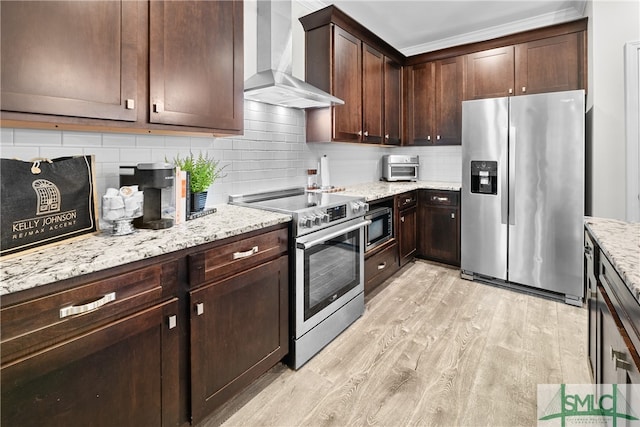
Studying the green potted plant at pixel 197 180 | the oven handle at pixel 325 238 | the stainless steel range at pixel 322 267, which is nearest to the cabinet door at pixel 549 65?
the stainless steel range at pixel 322 267

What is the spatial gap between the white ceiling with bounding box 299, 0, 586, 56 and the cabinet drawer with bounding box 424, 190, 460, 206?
6.22ft

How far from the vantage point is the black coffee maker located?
5.23ft

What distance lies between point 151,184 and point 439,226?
3.13 m

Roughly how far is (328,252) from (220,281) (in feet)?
2.70

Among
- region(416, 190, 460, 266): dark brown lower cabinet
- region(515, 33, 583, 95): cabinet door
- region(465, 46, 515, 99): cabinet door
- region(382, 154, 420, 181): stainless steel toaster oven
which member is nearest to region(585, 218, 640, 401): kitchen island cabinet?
region(416, 190, 460, 266): dark brown lower cabinet

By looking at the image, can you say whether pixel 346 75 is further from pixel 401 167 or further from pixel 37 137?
pixel 37 137

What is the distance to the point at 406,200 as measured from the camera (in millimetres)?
3633

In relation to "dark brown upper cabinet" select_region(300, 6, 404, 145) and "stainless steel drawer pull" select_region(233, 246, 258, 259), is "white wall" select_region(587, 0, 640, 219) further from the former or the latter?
"stainless steel drawer pull" select_region(233, 246, 258, 259)

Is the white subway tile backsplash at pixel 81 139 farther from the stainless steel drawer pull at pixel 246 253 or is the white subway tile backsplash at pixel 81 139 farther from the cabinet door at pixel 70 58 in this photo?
the stainless steel drawer pull at pixel 246 253

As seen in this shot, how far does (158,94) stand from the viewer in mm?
1608

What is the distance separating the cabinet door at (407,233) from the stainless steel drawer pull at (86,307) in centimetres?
284

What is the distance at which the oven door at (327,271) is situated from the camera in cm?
197

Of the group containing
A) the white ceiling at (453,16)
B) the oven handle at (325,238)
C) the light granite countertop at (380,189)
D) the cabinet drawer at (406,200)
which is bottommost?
the oven handle at (325,238)

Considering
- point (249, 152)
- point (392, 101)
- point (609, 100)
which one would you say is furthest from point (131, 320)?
point (609, 100)
